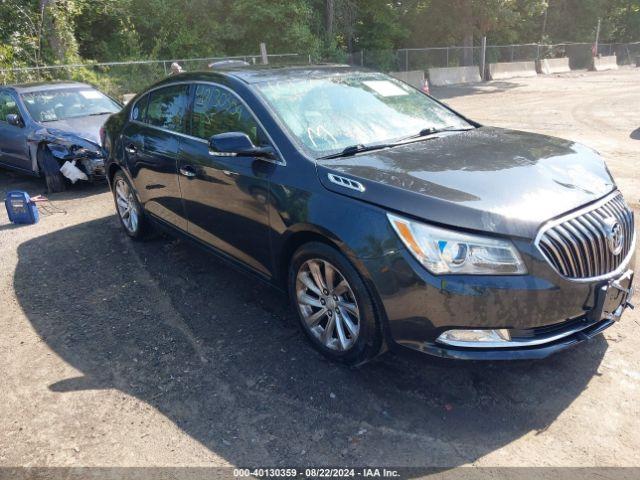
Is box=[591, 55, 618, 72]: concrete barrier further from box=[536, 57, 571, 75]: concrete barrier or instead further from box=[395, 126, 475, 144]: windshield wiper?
box=[395, 126, 475, 144]: windshield wiper

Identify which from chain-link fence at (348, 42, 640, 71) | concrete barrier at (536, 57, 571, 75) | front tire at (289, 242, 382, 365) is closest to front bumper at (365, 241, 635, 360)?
front tire at (289, 242, 382, 365)

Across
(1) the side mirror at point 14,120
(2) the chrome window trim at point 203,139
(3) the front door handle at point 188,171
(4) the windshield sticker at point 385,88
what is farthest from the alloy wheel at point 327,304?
(1) the side mirror at point 14,120

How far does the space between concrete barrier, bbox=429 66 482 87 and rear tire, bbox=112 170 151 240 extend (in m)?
23.2

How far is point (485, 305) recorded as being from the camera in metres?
2.62

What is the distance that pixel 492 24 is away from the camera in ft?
92.8

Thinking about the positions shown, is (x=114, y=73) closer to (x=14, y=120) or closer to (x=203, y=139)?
(x=14, y=120)

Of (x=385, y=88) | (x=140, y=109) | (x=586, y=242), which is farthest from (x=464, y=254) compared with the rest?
(x=140, y=109)

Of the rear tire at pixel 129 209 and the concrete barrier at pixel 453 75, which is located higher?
the concrete barrier at pixel 453 75

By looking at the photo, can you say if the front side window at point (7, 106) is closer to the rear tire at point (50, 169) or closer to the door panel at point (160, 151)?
the rear tire at point (50, 169)

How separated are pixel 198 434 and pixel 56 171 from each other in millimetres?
6499

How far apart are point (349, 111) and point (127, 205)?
303cm

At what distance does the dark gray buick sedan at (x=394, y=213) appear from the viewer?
2.64m

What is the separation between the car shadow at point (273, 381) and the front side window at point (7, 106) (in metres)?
5.42

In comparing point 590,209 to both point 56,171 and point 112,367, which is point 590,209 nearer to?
point 112,367
